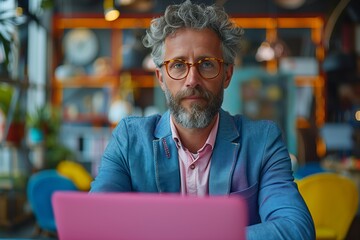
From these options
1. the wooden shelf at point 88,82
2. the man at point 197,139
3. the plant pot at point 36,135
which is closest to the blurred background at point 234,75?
the wooden shelf at point 88,82

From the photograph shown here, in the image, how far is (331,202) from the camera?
3.08 metres

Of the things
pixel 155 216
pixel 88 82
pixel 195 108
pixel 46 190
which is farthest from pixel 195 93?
pixel 88 82

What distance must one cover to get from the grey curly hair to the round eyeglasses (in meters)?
0.09

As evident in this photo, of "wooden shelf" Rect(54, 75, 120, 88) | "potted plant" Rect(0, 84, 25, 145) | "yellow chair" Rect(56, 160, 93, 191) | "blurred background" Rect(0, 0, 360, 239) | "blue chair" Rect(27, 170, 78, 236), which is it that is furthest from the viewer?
"wooden shelf" Rect(54, 75, 120, 88)

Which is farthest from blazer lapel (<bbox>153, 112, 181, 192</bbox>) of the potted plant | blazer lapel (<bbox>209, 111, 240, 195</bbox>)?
the potted plant

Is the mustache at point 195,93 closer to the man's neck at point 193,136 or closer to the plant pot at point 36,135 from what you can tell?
the man's neck at point 193,136

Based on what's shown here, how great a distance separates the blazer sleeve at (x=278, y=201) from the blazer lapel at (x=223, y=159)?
0.09 meters

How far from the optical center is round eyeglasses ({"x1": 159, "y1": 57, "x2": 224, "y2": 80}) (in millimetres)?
1407

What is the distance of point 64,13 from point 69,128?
211 centimetres

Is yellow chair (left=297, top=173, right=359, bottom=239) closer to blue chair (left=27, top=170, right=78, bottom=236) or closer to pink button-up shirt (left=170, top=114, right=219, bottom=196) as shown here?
pink button-up shirt (left=170, top=114, right=219, bottom=196)

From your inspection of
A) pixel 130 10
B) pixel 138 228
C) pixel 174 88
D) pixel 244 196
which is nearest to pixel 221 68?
pixel 174 88

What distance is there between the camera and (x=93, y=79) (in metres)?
8.73

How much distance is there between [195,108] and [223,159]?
18 cm

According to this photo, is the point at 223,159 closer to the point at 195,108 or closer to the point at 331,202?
the point at 195,108
